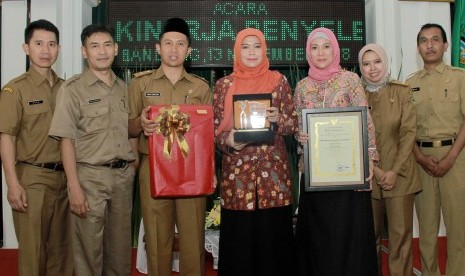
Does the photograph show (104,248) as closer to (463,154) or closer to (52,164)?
(52,164)

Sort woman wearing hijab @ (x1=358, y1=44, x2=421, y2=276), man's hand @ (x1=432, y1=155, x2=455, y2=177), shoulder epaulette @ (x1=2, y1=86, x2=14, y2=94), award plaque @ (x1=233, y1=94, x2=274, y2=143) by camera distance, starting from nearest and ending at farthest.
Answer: award plaque @ (x1=233, y1=94, x2=274, y2=143) < shoulder epaulette @ (x1=2, y1=86, x2=14, y2=94) < woman wearing hijab @ (x1=358, y1=44, x2=421, y2=276) < man's hand @ (x1=432, y1=155, x2=455, y2=177)

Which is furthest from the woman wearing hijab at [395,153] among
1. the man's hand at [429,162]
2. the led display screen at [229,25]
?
the led display screen at [229,25]

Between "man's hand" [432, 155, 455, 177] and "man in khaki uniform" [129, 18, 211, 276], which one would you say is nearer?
"man in khaki uniform" [129, 18, 211, 276]

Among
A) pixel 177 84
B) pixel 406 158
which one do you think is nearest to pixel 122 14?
pixel 177 84

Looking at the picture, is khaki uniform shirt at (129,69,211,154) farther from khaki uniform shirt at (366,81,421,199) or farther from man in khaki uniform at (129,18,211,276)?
khaki uniform shirt at (366,81,421,199)

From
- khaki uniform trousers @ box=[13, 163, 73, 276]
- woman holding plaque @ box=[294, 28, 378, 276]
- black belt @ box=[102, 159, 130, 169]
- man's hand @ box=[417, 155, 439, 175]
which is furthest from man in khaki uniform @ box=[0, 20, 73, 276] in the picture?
man's hand @ box=[417, 155, 439, 175]

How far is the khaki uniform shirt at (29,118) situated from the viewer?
280cm

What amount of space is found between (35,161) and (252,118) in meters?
1.37

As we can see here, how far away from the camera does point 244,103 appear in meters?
2.50

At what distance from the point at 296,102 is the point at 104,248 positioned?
1449mm

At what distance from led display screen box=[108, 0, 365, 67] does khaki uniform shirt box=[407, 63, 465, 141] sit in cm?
89

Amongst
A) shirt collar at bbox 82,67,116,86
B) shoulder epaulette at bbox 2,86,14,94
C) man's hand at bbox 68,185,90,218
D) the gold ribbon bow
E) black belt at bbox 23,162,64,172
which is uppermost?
shirt collar at bbox 82,67,116,86

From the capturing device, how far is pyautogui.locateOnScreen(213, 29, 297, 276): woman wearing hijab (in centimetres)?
262

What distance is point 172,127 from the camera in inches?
99.5
